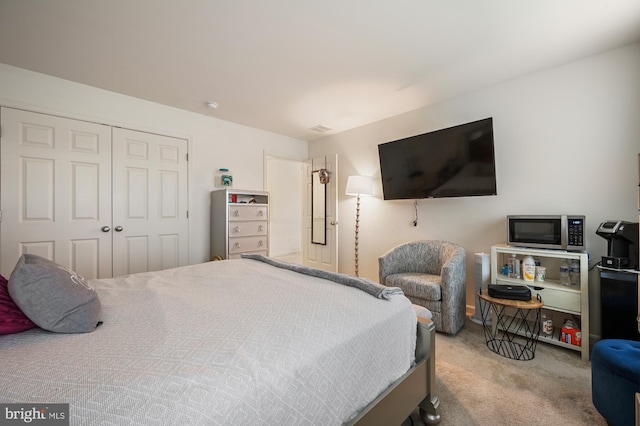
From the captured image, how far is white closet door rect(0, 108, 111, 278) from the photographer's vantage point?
2.50 meters

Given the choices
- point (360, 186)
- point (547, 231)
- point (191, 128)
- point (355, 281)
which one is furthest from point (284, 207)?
point (547, 231)

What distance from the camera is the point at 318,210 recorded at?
470 cm

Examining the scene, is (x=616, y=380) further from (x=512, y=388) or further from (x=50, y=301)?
(x=50, y=301)

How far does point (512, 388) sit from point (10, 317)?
2663 mm

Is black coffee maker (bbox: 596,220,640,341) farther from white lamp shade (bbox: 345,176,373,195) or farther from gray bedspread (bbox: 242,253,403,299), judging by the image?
white lamp shade (bbox: 345,176,373,195)

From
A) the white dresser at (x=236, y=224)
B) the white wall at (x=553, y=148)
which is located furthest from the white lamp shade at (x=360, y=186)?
the white dresser at (x=236, y=224)

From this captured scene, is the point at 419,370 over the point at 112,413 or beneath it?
beneath

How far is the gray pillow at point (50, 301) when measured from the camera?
1001 mm

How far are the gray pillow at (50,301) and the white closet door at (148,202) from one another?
2295mm

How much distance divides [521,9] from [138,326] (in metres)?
2.85

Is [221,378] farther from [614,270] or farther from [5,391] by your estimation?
[614,270]

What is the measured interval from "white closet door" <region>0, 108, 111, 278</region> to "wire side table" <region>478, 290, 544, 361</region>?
392 centimetres

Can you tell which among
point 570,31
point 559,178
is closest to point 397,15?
point 570,31

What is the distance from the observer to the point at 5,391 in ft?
2.24
